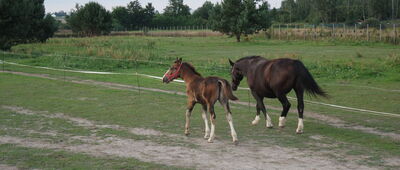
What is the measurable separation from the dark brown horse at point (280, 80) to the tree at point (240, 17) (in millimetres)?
36459

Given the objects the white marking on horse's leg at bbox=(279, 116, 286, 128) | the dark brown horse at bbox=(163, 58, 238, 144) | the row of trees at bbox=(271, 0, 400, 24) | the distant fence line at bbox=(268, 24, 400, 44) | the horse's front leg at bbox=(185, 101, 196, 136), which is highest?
the row of trees at bbox=(271, 0, 400, 24)

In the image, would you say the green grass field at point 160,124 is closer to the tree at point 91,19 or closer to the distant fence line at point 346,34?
the distant fence line at point 346,34

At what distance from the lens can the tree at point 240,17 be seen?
4809 centimetres

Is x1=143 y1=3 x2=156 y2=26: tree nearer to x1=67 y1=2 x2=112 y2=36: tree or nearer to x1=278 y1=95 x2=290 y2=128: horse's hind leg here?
x1=67 y1=2 x2=112 y2=36: tree

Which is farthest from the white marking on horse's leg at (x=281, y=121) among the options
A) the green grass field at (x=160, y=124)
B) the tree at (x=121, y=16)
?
the tree at (x=121, y=16)

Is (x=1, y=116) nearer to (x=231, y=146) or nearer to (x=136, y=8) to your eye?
(x=231, y=146)

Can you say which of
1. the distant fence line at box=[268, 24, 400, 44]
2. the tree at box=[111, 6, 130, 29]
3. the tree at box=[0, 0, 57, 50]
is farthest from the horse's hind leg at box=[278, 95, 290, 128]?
the tree at box=[111, 6, 130, 29]

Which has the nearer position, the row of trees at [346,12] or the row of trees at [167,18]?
the row of trees at [167,18]

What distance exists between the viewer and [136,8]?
326ft

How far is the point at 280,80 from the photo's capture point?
1016cm

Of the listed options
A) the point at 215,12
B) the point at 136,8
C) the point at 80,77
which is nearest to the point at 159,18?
the point at 136,8

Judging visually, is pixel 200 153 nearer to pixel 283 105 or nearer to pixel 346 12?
pixel 283 105

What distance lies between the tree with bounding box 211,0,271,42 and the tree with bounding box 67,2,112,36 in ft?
75.3

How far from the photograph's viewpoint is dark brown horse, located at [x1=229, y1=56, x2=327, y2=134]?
10.0 m
